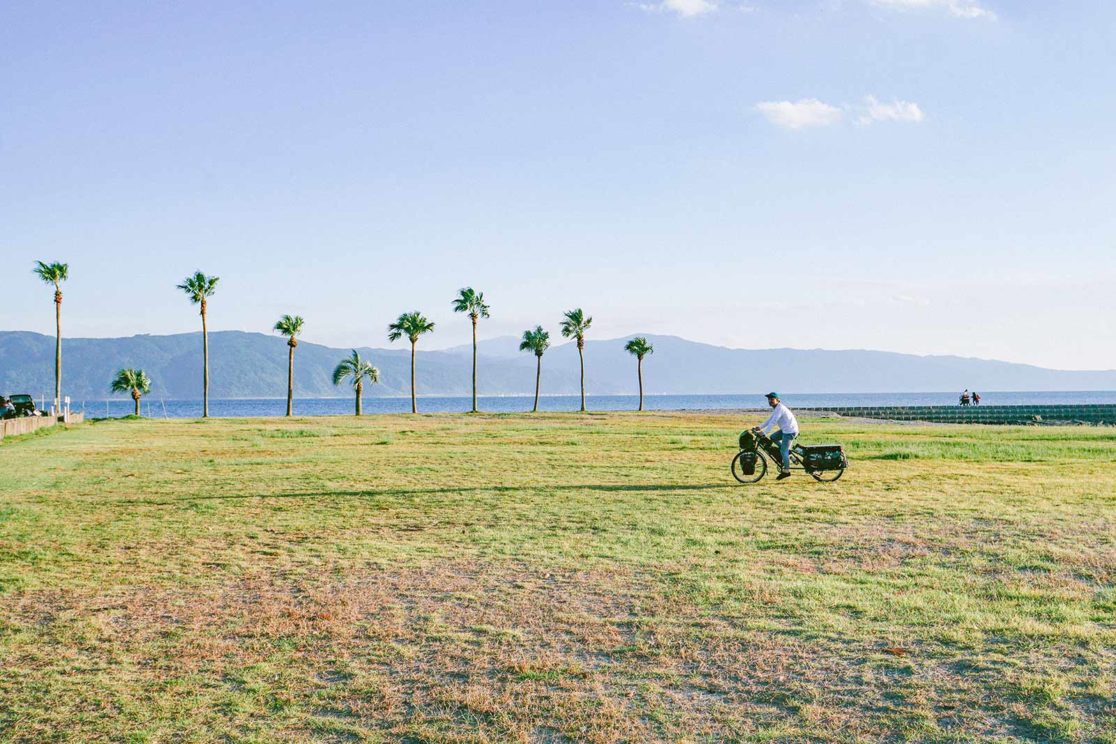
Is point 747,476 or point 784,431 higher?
point 784,431

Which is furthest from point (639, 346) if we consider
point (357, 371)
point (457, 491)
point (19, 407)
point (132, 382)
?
point (457, 491)

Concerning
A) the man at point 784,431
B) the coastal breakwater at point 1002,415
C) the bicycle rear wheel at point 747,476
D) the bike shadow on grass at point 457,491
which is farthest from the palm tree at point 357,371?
the man at point 784,431

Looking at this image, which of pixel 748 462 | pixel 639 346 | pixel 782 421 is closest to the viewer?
pixel 782 421

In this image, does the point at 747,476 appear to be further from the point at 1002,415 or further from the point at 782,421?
the point at 1002,415

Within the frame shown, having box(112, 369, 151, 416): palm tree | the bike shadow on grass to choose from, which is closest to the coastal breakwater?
the bike shadow on grass

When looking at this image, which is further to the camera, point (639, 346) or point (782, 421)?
point (639, 346)

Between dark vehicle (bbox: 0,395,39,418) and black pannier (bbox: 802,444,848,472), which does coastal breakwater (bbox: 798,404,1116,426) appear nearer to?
black pannier (bbox: 802,444,848,472)

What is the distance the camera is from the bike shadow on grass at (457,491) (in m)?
19.7

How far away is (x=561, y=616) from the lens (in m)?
9.20

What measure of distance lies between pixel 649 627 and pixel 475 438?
37.3 metres

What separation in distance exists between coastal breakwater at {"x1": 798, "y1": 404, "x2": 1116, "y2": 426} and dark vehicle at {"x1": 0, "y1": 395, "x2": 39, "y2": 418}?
7472 cm

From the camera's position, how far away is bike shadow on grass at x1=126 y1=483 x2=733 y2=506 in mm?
19703

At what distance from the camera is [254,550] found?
13.2 m

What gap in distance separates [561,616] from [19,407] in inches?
2363
